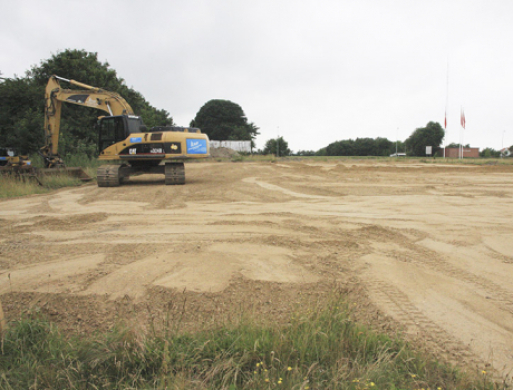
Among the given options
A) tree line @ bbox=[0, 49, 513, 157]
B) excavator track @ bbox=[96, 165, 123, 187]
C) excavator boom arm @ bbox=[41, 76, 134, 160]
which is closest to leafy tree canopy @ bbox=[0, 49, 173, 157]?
tree line @ bbox=[0, 49, 513, 157]

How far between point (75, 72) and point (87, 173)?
1484 cm

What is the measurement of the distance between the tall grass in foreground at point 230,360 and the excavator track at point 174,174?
10.1m

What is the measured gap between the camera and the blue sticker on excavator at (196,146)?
12.6 m

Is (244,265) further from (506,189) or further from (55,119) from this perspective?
(55,119)

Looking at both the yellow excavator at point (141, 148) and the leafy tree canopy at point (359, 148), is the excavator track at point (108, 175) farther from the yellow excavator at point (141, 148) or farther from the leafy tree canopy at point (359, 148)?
the leafy tree canopy at point (359, 148)

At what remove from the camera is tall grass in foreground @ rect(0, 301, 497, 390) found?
6.89 ft

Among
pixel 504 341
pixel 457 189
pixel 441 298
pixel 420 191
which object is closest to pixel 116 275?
pixel 441 298

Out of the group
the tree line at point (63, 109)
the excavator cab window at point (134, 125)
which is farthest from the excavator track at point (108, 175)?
the tree line at point (63, 109)

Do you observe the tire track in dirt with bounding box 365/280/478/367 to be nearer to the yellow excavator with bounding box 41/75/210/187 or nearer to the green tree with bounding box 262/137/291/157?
the yellow excavator with bounding box 41/75/210/187

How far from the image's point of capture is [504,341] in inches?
104

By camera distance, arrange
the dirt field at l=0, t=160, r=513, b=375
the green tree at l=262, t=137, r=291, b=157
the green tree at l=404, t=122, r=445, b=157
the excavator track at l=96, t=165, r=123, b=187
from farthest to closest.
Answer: the green tree at l=404, t=122, r=445, b=157, the green tree at l=262, t=137, r=291, b=157, the excavator track at l=96, t=165, r=123, b=187, the dirt field at l=0, t=160, r=513, b=375

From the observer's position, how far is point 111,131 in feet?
43.0

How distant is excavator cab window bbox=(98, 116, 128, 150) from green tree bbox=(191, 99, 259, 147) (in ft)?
172

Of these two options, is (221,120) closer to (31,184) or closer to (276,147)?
(276,147)
